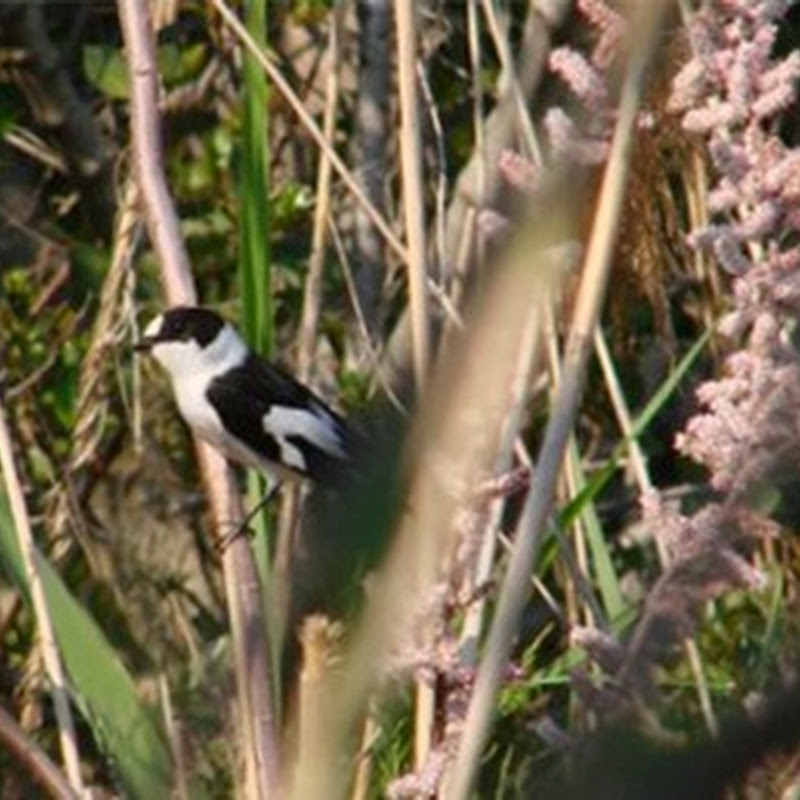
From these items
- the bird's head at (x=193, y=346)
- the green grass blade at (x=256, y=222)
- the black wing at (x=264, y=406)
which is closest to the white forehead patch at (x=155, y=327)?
the bird's head at (x=193, y=346)

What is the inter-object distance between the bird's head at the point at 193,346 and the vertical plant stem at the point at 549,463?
154 centimetres

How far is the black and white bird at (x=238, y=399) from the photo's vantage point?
9.70 feet

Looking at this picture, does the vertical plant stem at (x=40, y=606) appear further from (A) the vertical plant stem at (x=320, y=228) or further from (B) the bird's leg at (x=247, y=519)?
(A) the vertical plant stem at (x=320, y=228)

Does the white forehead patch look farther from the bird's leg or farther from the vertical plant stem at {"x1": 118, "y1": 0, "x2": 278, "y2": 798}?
the vertical plant stem at {"x1": 118, "y1": 0, "x2": 278, "y2": 798}

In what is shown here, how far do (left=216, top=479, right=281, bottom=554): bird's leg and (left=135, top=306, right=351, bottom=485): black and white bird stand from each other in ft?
0.13

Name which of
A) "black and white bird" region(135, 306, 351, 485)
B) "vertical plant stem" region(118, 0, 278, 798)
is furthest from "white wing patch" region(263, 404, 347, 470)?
"vertical plant stem" region(118, 0, 278, 798)

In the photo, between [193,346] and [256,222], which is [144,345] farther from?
[256,222]

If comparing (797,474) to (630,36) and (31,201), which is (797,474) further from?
(31,201)

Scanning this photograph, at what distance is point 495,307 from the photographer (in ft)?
2.31

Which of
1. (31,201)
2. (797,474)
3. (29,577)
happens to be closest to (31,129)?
(31,201)

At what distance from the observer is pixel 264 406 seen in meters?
3.21

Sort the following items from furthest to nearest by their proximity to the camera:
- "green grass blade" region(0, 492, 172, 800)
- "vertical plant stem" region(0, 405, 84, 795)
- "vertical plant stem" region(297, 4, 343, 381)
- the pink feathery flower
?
"vertical plant stem" region(297, 4, 343, 381)
"vertical plant stem" region(0, 405, 84, 795)
"green grass blade" region(0, 492, 172, 800)
the pink feathery flower

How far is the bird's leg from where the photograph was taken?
1942mm

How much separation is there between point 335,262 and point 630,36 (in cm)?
319
